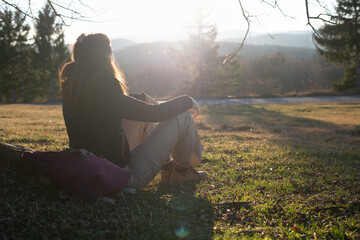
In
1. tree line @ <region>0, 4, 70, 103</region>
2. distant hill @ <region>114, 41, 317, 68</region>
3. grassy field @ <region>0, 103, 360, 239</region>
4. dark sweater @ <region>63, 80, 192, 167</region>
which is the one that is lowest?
grassy field @ <region>0, 103, 360, 239</region>

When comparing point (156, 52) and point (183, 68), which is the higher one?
point (156, 52)

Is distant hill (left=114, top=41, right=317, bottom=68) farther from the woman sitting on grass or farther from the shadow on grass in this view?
the shadow on grass

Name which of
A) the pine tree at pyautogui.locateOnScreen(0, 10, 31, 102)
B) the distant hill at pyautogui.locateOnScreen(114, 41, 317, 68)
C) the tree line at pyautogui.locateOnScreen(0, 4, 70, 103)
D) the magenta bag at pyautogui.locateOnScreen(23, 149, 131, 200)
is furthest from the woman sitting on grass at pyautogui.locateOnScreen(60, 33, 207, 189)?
the distant hill at pyautogui.locateOnScreen(114, 41, 317, 68)

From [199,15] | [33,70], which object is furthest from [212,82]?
[33,70]

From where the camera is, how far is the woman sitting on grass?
7.67 ft

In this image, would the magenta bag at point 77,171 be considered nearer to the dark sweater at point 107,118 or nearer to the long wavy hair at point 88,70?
the dark sweater at point 107,118

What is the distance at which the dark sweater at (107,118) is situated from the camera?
234 cm

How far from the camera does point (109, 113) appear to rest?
92.8 inches

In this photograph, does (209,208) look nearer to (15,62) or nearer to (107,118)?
(107,118)

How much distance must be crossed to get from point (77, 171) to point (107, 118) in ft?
1.62

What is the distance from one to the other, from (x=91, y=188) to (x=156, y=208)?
65 cm

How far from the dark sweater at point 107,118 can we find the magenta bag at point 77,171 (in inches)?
10.2

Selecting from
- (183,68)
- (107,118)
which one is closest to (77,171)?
(107,118)

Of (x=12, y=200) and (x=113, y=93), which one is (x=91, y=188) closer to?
(x=12, y=200)
